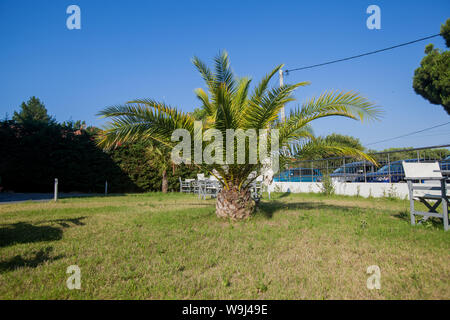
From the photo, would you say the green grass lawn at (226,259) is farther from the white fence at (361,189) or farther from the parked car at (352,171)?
the parked car at (352,171)

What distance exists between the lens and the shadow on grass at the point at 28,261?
9.93 ft

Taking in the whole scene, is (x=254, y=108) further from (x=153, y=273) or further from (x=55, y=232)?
(x=55, y=232)

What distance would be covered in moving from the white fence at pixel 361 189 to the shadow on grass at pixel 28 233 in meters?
10.9

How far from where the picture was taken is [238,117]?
6.00 meters

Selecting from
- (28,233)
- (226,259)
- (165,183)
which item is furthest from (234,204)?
(165,183)

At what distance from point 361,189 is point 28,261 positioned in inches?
473

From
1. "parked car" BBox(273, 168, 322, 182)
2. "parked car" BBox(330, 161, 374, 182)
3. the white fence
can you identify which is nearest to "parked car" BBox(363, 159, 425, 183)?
the white fence

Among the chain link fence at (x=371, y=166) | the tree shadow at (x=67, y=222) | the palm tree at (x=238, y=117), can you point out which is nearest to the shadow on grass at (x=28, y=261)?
the tree shadow at (x=67, y=222)

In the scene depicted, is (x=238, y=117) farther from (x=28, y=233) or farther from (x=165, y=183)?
(x=165, y=183)
